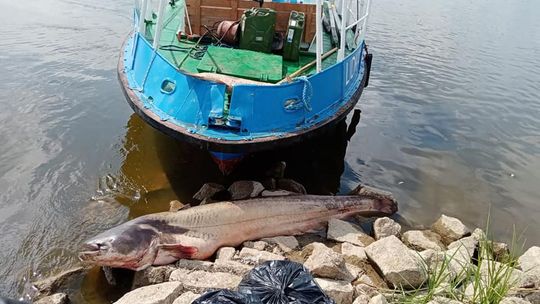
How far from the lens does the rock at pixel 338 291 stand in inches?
167

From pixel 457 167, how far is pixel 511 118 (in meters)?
3.80

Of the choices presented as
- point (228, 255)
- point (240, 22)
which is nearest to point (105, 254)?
point (228, 255)

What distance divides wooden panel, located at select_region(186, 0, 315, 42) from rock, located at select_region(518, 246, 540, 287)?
5130 millimetres

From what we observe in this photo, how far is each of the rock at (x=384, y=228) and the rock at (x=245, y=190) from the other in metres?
1.62

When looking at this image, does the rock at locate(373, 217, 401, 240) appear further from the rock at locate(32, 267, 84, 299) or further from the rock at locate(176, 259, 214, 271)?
the rock at locate(32, 267, 84, 299)

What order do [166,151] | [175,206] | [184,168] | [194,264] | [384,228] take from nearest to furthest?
[194,264], [384,228], [175,206], [184,168], [166,151]

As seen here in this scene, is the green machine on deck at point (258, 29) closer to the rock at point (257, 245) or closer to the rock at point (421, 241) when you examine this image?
the rock at point (257, 245)

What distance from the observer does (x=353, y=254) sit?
5.38 meters

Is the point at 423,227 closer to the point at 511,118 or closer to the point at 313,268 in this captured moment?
the point at 313,268

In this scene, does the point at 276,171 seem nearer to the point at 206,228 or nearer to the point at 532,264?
the point at 206,228

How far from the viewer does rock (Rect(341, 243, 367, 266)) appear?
5.26m

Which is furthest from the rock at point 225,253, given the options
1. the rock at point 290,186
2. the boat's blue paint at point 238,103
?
the rock at point 290,186

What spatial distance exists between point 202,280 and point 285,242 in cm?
134

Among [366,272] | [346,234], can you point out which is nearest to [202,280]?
[366,272]
